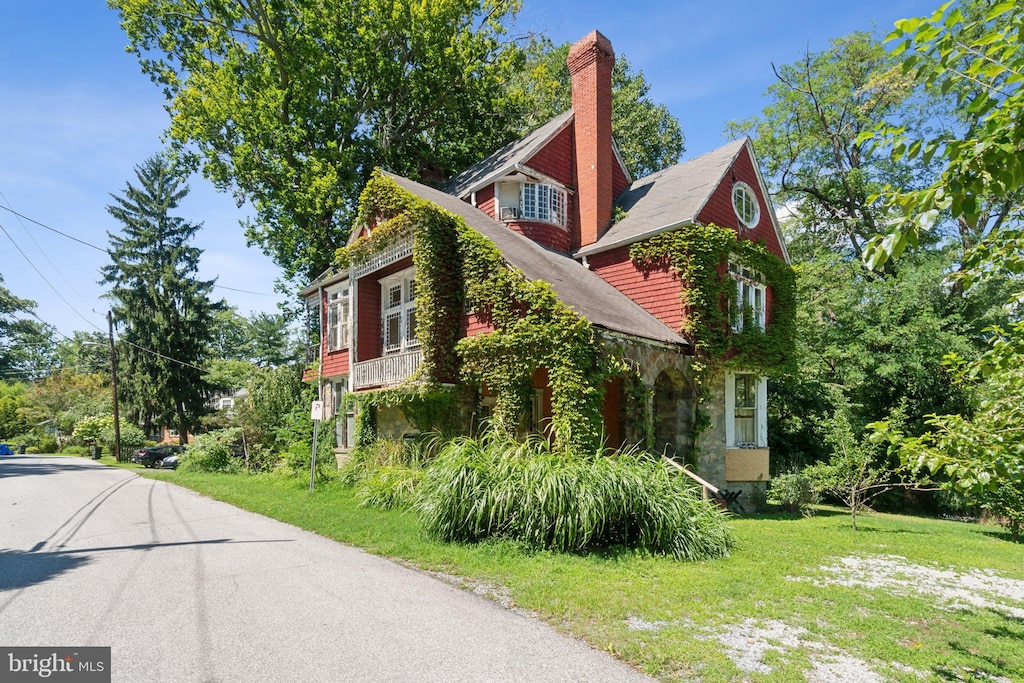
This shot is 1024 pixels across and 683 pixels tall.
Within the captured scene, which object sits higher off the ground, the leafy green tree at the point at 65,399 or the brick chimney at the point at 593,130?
the brick chimney at the point at 593,130

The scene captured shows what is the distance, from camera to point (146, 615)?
228 inches

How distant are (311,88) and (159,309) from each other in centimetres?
2289

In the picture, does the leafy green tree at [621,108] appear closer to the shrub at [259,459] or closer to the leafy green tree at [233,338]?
the shrub at [259,459]

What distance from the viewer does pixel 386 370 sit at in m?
17.1

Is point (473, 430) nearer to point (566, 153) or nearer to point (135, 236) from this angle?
point (566, 153)

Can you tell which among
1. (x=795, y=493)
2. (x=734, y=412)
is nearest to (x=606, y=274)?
(x=734, y=412)

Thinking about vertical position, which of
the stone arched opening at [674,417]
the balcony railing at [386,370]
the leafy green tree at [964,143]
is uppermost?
the leafy green tree at [964,143]

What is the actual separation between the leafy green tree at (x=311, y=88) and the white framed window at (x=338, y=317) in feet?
16.4

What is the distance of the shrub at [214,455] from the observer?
75.6 ft

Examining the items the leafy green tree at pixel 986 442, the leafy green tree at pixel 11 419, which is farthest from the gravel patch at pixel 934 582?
the leafy green tree at pixel 11 419

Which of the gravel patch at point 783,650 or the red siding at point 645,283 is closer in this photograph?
the gravel patch at point 783,650

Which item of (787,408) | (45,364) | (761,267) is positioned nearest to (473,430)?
(761,267)

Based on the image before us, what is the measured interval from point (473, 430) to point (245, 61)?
2179 centimetres

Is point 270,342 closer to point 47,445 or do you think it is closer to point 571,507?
point 47,445
